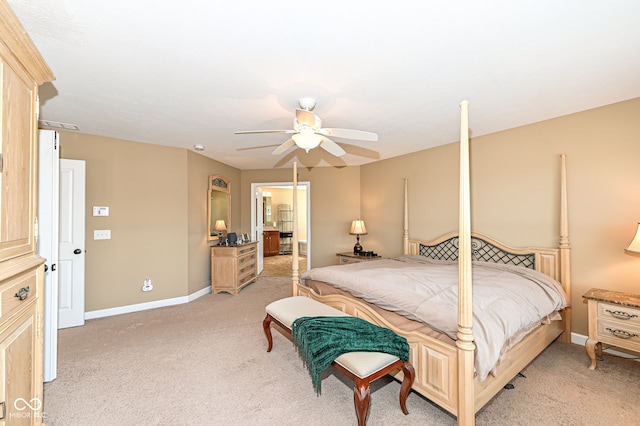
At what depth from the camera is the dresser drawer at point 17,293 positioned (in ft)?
4.00

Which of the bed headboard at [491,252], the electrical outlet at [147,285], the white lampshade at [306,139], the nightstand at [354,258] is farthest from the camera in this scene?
the nightstand at [354,258]

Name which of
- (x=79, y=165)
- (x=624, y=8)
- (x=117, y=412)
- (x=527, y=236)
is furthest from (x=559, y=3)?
(x=79, y=165)

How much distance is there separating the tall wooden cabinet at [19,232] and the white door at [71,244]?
7.86 feet

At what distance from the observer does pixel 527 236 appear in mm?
3340

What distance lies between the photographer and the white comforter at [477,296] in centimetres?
182

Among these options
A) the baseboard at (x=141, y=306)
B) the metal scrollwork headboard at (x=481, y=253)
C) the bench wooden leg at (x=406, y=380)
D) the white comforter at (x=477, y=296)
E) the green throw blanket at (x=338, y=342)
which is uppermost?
the metal scrollwork headboard at (x=481, y=253)

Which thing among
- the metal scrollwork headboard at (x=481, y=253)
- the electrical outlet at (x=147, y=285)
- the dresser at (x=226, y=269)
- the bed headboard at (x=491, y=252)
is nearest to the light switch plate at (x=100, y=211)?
the electrical outlet at (x=147, y=285)

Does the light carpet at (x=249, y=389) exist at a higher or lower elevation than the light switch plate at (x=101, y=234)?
lower

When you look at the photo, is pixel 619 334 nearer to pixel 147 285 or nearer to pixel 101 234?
pixel 147 285

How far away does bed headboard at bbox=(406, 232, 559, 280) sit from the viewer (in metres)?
3.13

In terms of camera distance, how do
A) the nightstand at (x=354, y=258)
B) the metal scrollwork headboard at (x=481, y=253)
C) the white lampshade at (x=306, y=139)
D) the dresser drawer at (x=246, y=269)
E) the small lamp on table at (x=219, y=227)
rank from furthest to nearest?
1. the small lamp on table at (x=219, y=227)
2. the dresser drawer at (x=246, y=269)
3. the nightstand at (x=354, y=258)
4. the metal scrollwork headboard at (x=481, y=253)
5. the white lampshade at (x=306, y=139)

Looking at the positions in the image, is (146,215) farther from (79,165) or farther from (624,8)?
(624,8)

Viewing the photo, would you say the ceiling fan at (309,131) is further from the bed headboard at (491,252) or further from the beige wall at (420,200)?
the bed headboard at (491,252)

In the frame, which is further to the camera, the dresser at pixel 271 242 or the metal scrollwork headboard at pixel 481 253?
the dresser at pixel 271 242
